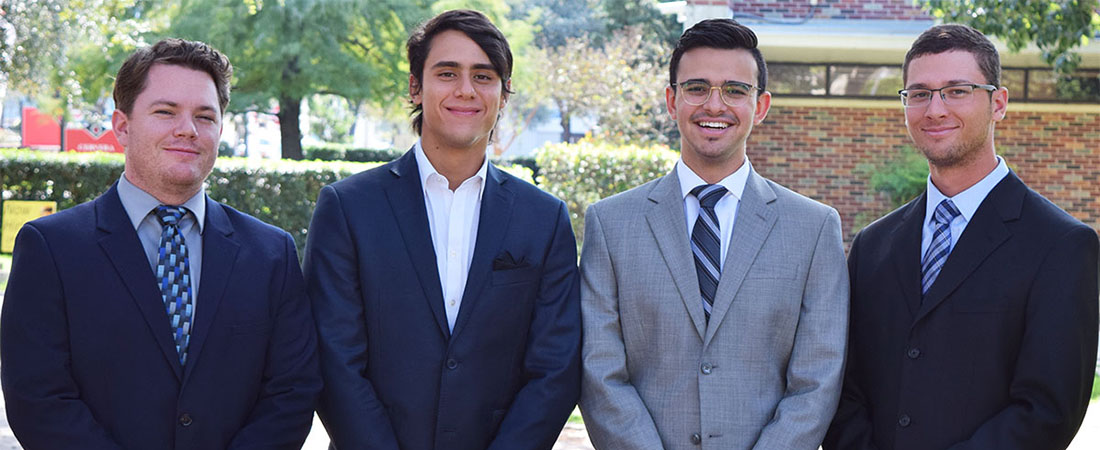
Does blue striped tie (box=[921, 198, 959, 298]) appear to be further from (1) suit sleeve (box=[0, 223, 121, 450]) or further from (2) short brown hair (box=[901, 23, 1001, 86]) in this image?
(1) suit sleeve (box=[0, 223, 121, 450])

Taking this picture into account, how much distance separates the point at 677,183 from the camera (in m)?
3.73

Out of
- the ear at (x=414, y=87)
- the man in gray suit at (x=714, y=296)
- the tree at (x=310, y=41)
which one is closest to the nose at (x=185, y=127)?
the ear at (x=414, y=87)

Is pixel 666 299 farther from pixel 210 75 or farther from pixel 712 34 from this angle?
pixel 210 75

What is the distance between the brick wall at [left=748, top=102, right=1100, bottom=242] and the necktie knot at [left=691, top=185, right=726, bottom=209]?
41.0ft

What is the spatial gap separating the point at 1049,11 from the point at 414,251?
7.65 m

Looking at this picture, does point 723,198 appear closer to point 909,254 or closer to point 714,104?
point 714,104

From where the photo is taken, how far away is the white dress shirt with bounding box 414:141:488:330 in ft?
11.4

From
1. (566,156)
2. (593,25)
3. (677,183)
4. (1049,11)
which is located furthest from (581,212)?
(593,25)

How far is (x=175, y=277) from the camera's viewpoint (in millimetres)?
3201

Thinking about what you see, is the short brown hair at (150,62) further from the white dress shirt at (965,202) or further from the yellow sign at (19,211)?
the yellow sign at (19,211)

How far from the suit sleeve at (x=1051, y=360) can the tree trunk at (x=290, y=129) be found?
73.4ft

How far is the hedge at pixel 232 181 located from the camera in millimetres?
14625

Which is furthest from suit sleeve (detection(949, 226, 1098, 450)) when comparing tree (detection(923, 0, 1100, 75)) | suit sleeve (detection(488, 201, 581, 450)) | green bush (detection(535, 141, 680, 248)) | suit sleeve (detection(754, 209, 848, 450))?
green bush (detection(535, 141, 680, 248))

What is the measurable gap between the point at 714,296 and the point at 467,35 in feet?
3.92
